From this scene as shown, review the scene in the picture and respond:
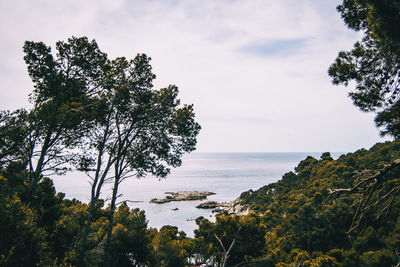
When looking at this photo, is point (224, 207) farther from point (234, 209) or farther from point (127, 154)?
point (127, 154)

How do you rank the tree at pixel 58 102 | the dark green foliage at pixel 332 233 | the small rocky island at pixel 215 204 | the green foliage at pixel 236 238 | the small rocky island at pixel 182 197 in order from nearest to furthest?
the tree at pixel 58 102
the dark green foliage at pixel 332 233
the green foliage at pixel 236 238
the small rocky island at pixel 215 204
the small rocky island at pixel 182 197

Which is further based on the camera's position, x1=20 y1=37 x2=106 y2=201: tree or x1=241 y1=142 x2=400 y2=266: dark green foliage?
x1=241 y1=142 x2=400 y2=266: dark green foliage

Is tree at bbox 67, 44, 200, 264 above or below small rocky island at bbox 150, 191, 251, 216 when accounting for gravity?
above

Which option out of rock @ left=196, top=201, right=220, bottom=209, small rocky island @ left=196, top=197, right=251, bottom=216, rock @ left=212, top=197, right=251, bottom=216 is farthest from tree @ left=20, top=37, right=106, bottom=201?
rock @ left=196, top=201, right=220, bottom=209

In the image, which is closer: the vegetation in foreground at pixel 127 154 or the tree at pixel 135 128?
the vegetation in foreground at pixel 127 154

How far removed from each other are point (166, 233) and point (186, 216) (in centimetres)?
3499

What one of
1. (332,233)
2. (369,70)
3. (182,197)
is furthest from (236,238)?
(182,197)

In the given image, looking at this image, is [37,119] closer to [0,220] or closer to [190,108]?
[0,220]

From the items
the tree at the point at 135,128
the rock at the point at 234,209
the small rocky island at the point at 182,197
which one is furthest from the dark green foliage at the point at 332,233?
the small rocky island at the point at 182,197

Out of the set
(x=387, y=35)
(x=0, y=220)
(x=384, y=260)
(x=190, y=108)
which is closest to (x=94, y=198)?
(x=0, y=220)

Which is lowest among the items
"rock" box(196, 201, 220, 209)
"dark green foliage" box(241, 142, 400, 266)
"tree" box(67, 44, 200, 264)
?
"rock" box(196, 201, 220, 209)

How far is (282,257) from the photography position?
1902 cm

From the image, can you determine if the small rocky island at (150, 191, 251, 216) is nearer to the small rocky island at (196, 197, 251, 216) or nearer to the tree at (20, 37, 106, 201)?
the small rocky island at (196, 197, 251, 216)

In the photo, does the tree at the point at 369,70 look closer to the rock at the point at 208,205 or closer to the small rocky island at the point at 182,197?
the rock at the point at 208,205
